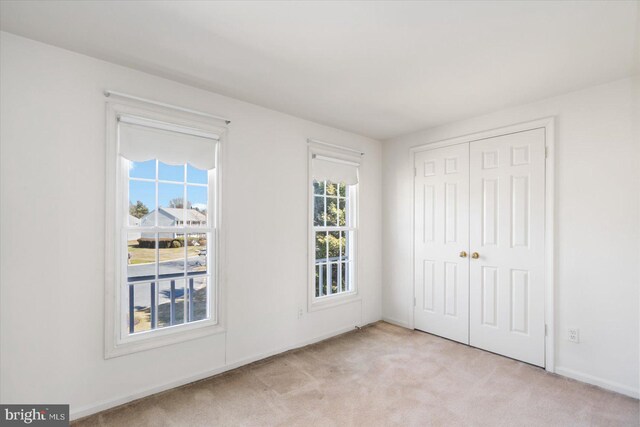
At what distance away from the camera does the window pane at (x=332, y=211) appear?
3977 millimetres

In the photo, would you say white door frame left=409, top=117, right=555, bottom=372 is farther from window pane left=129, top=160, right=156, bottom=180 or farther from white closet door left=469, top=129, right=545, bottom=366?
window pane left=129, top=160, right=156, bottom=180

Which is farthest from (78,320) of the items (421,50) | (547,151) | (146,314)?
(547,151)

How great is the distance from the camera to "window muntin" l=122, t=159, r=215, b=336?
8.27ft

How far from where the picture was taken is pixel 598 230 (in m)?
2.67

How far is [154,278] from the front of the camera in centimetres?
259

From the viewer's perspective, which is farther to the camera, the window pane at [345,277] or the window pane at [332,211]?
the window pane at [345,277]

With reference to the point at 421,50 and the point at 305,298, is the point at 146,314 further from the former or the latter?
the point at 421,50

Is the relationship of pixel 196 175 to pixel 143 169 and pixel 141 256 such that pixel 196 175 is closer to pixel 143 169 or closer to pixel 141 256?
pixel 143 169

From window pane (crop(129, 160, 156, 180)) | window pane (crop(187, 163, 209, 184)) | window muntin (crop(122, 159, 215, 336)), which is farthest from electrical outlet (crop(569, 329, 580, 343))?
window pane (crop(129, 160, 156, 180))

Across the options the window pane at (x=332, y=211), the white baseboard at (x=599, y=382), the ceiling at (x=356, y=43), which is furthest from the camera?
the window pane at (x=332, y=211)

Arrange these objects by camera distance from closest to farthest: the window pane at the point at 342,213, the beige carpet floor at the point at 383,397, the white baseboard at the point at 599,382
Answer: the beige carpet floor at the point at 383,397
the white baseboard at the point at 599,382
the window pane at the point at 342,213

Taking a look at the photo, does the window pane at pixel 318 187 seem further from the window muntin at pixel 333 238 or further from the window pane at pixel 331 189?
the window pane at pixel 331 189

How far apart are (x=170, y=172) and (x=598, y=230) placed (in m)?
3.69

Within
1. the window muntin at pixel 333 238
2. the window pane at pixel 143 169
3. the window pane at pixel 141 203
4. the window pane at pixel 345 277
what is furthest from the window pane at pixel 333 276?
the window pane at pixel 143 169
